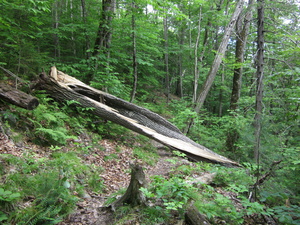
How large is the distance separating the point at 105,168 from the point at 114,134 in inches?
85.3

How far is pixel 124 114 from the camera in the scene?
7.30 meters

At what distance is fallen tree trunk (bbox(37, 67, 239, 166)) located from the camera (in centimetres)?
648

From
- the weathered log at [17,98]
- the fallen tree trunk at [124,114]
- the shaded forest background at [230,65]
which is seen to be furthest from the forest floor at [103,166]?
the shaded forest background at [230,65]

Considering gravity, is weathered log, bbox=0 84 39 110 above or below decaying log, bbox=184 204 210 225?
above

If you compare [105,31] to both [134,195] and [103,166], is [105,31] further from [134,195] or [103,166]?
[134,195]

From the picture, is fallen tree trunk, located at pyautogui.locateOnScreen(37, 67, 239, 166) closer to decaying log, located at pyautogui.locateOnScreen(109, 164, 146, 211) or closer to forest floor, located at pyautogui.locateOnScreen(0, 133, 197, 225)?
forest floor, located at pyautogui.locateOnScreen(0, 133, 197, 225)

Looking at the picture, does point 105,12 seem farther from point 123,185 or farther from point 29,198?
point 29,198

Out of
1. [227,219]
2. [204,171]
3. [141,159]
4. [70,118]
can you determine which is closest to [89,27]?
[70,118]

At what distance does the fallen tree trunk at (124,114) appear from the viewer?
21.2ft

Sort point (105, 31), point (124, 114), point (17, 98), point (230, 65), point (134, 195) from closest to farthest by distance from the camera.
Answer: point (134, 195) → point (17, 98) → point (230, 65) → point (124, 114) → point (105, 31)

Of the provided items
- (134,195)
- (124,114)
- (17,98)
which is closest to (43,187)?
(134,195)

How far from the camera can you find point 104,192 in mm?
4055

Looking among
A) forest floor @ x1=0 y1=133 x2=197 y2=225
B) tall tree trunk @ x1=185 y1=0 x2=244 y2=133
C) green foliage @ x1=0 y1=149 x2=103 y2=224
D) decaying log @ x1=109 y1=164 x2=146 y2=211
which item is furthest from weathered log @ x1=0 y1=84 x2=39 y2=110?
tall tree trunk @ x1=185 y1=0 x2=244 y2=133

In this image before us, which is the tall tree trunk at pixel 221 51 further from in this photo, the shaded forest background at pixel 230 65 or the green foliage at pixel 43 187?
the green foliage at pixel 43 187
